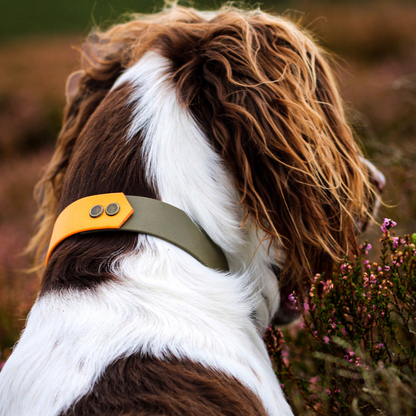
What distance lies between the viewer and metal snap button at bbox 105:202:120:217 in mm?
1174

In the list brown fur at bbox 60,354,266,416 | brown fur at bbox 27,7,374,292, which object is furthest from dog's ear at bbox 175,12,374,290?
brown fur at bbox 60,354,266,416

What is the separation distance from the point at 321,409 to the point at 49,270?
3.57ft

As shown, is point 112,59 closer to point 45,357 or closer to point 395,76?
point 45,357

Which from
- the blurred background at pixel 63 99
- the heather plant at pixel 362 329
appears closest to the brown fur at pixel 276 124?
the heather plant at pixel 362 329

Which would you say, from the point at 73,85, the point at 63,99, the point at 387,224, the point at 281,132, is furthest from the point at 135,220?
the point at 63,99

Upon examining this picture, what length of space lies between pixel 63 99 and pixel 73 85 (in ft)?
20.6

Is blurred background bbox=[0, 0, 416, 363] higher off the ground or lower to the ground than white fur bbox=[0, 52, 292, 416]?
lower

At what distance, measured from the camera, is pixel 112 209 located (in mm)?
1180

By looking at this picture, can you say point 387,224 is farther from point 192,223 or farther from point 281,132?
point 192,223

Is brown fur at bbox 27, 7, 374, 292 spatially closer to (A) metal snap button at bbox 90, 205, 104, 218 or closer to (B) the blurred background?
(A) metal snap button at bbox 90, 205, 104, 218

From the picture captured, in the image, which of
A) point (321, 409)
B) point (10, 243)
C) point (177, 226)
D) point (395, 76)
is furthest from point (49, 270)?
point (395, 76)

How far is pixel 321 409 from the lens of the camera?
158 cm

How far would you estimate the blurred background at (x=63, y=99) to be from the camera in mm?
2902

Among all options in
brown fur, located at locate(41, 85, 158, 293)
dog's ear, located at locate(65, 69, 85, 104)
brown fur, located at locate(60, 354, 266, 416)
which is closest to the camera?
brown fur, located at locate(60, 354, 266, 416)
